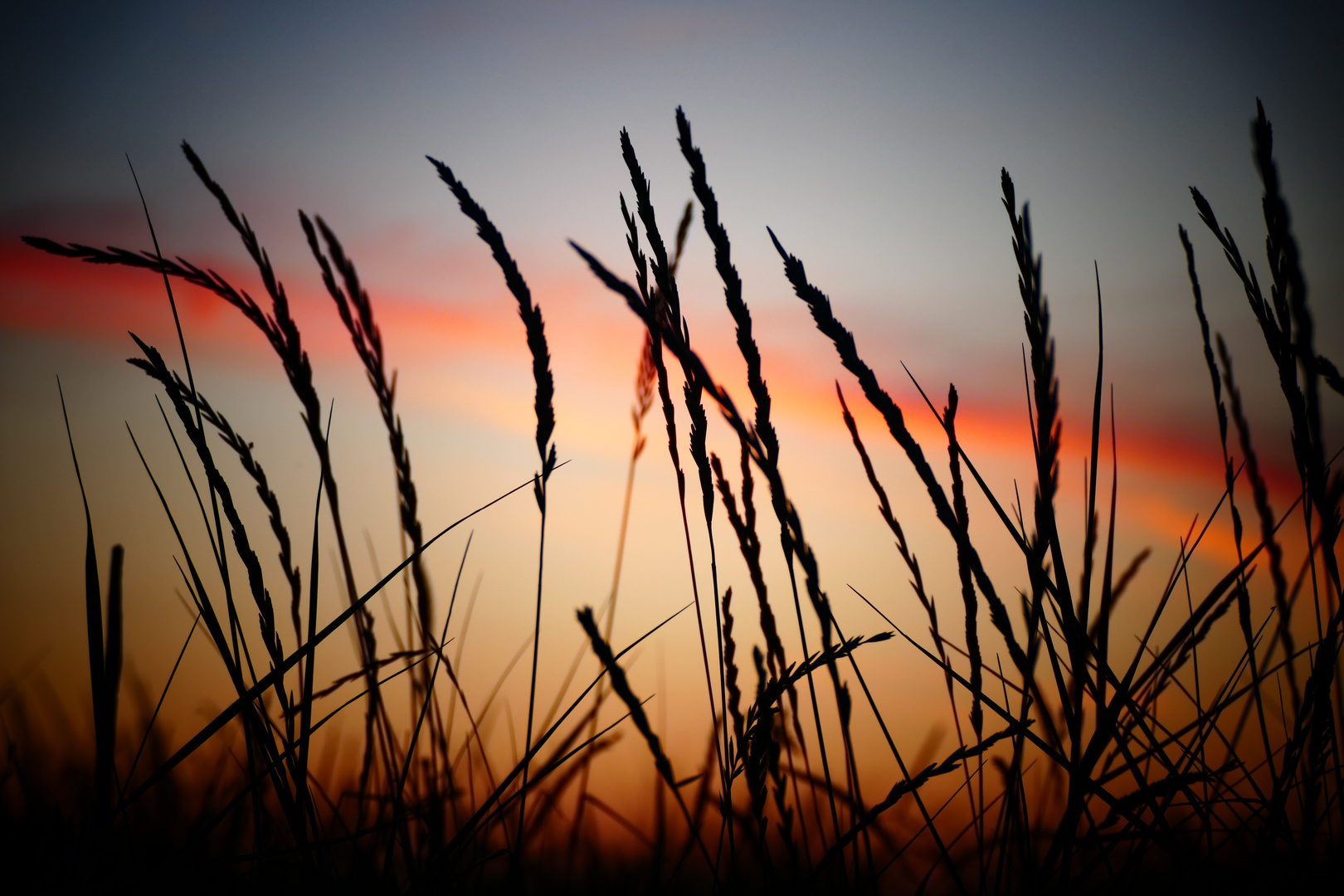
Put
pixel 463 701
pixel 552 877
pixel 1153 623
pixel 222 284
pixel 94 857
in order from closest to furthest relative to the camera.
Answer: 1. pixel 94 857
2. pixel 1153 623
3. pixel 222 284
4. pixel 463 701
5. pixel 552 877

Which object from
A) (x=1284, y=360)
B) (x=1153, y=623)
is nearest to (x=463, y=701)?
(x=1153, y=623)

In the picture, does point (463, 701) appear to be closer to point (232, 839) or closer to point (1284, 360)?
point (232, 839)

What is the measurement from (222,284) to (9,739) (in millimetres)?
940

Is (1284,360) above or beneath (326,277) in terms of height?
beneath

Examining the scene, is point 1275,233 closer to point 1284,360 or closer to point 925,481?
point 1284,360

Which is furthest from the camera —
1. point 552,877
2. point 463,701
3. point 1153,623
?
point 552,877

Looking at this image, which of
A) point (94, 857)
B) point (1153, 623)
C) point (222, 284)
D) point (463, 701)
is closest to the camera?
point (94, 857)

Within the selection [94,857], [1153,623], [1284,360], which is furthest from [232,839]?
[1284,360]

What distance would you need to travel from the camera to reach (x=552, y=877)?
1466 millimetres

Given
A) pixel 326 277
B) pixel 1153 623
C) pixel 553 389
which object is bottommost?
pixel 1153 623

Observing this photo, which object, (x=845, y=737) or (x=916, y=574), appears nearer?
(x=845, y=737)

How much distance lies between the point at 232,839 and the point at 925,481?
1.04 m

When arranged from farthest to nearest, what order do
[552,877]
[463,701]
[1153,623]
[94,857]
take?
[552,877]
[463,701]
[1153,623]
[94,857]

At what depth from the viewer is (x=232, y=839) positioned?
0.97 metres
